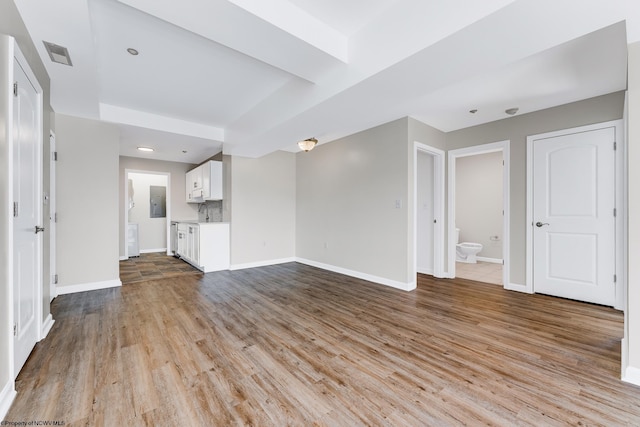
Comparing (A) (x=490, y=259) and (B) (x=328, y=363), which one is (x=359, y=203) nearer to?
(B) (x=328, y=363)

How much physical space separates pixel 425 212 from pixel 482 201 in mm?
2242

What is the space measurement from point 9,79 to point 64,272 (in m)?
3.02

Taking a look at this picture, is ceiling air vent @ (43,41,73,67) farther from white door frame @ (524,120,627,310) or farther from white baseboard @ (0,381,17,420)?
white door frame @ (524,120,627,310)

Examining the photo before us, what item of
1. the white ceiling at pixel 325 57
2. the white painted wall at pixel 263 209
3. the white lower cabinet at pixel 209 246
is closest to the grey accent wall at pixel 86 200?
the white ceiling at pixel 325 57

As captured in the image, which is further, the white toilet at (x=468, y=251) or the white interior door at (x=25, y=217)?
the white toilet at (x=468, y=251)

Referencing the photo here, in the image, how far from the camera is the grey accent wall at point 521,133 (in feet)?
10.4

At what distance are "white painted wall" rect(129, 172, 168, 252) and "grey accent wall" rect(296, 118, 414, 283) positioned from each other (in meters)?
4.24

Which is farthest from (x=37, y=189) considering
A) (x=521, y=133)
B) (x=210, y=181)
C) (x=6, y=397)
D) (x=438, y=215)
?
(x=521, y=133)

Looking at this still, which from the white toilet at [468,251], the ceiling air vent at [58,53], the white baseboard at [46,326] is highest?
the ceiling air vent at [58,53]

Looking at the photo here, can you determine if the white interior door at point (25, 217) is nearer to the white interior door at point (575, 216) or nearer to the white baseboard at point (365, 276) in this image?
the white baseboard at point (365, 276)

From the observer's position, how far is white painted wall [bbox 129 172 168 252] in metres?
7.24

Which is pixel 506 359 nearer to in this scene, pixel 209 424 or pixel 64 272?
pixel 209 424

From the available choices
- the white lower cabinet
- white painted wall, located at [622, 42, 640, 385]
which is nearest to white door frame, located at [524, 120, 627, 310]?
white painted wall, located at [622, 42, 640, 385]

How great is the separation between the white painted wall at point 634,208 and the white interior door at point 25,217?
374 centimetres
